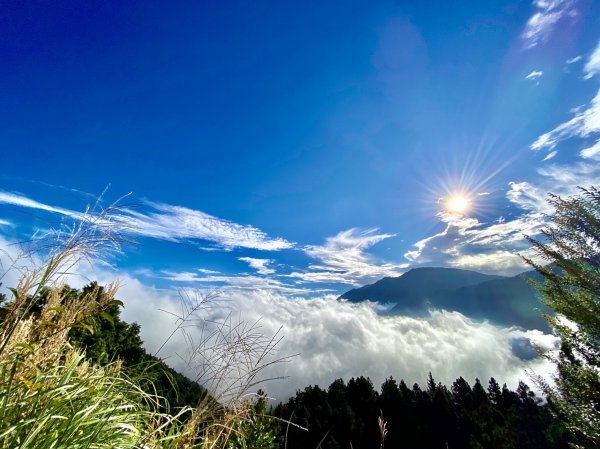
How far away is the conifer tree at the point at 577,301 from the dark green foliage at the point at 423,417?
37284mm

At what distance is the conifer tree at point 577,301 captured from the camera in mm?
8961

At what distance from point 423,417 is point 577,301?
179ft

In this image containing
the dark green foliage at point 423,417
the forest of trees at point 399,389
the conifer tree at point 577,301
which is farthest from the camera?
the dark green foliage at point 423,417

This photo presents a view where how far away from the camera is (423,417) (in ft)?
173

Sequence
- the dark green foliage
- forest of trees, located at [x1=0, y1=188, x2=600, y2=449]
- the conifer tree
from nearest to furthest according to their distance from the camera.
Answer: forest of trees, located at [x1=0, y1=188, x2=600, y2=449] → the conifer tree → the dark green foliage

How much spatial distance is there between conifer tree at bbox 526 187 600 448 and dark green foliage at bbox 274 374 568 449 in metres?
37.3

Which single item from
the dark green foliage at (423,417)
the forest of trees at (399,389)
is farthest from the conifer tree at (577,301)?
the dark green foliage at (423,417)

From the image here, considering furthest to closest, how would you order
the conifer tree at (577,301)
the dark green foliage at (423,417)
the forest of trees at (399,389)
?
the dark green foliage at (423,417)
the conifer tree at (577,301)
the forest of trees at (399,389)

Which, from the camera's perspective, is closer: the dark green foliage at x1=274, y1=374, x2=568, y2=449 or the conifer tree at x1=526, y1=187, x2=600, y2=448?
the conifer tree at x1=526, y1=187, x2=600, y2=448

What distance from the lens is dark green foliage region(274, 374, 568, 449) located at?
142 ft

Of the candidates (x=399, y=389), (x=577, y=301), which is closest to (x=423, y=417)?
(x=399, y=389)

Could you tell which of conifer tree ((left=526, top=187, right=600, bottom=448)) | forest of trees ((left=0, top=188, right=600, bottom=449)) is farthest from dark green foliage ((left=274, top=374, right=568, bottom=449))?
conifer tree ((left=526, top=187, right=600, bottom=448))

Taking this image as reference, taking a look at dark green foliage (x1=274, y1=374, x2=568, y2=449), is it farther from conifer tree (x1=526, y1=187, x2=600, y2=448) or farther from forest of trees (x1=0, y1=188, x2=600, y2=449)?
conifer tree (x1=526, y1=187, x2=600, y2=448)

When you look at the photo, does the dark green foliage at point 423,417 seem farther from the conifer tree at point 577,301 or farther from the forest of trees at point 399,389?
the conifer tree at point 577,301
